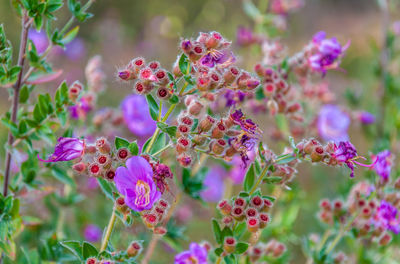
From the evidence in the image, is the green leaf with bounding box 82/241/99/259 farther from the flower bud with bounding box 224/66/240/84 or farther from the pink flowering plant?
the flower bud with bounding box 224/66/240/84

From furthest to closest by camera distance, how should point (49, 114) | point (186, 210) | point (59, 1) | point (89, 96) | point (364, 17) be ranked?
point (364, 17), point (186, 210), point (89, 96), point (49, 114), point (59, 1)

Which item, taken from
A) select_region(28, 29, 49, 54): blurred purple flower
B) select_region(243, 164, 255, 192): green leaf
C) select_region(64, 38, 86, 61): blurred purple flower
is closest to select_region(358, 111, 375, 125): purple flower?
select_region(243, 164, 255, 192): green leaf

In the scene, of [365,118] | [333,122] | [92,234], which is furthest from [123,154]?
[333,122]

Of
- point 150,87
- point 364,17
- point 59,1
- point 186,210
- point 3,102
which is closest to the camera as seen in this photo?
point 150,87

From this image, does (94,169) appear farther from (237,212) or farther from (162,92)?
(237,212)

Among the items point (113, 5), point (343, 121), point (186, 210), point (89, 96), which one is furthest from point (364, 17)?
point (89, 96)

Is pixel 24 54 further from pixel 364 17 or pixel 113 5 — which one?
pixel 364 17

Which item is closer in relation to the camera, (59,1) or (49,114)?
(59,1)
